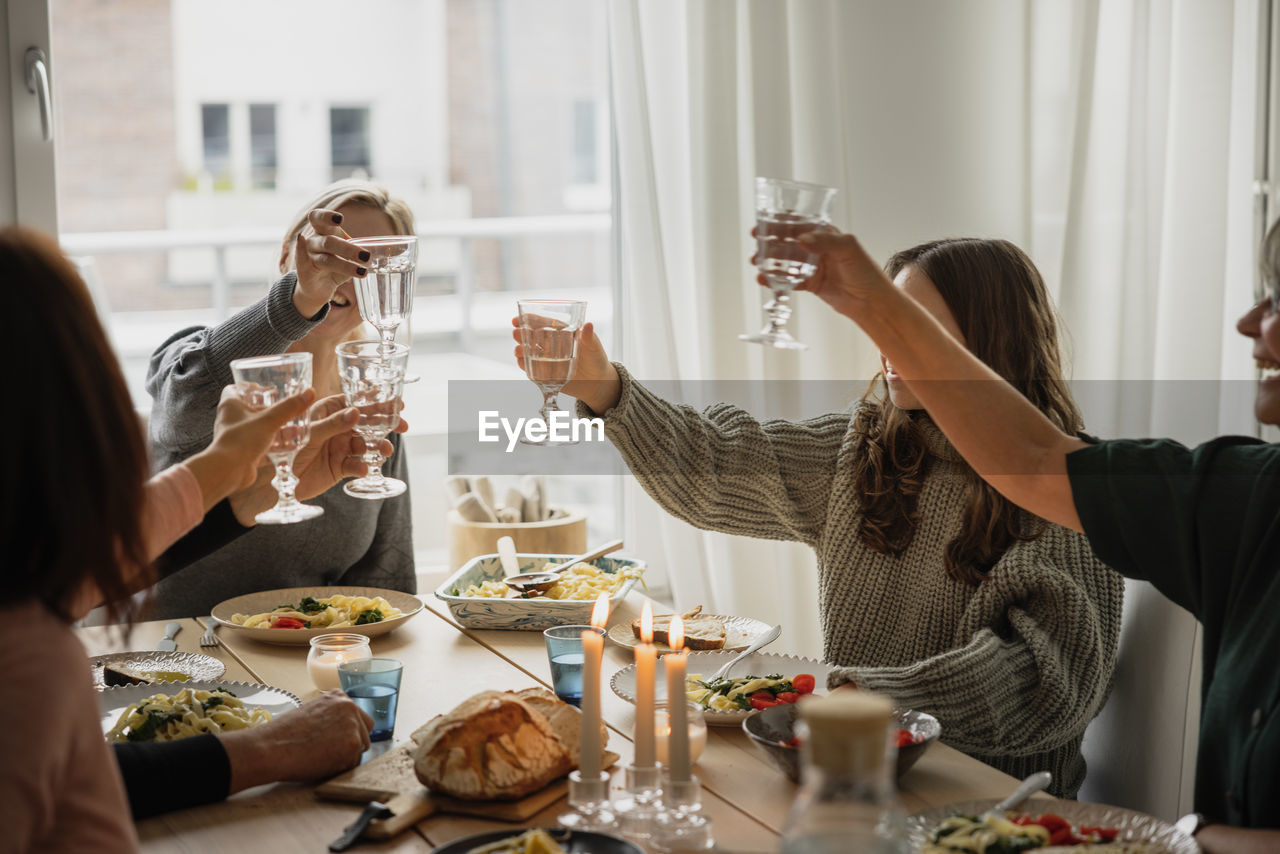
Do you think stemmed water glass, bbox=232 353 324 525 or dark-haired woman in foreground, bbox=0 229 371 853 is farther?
stemmed water glass, bbox=232 353 324 525

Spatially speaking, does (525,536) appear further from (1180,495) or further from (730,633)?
(1180,495)

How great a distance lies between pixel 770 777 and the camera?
1533mm

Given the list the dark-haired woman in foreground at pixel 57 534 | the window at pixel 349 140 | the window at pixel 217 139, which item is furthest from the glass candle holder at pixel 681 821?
the window at pixel 217 139

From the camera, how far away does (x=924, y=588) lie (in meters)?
2.07

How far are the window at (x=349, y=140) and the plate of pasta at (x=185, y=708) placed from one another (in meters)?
7.93

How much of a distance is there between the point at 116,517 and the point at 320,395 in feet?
5.15

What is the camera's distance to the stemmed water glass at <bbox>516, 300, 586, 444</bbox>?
173cm

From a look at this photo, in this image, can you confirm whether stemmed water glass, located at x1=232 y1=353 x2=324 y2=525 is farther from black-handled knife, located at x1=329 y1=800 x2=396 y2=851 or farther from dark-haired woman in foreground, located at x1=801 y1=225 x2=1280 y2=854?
dark-haired woman in foreground, located at x1=801 y1=225 x2=1280 y2=854

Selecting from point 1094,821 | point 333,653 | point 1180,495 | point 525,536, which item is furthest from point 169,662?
point 1180,495

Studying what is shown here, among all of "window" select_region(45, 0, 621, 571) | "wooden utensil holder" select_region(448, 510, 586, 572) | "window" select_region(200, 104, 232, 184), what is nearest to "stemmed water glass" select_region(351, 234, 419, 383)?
"wooden utensil holder" select_region(448, 510, 586, 572)

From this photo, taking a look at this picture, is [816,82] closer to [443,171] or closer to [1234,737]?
[1234,737]

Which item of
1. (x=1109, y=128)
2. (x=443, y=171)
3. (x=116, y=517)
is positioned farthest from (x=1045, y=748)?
(x=443, y=171)

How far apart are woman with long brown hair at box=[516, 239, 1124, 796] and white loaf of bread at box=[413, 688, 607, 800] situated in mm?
593

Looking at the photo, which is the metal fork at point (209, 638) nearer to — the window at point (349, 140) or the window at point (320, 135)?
the window at point (320, 135)
